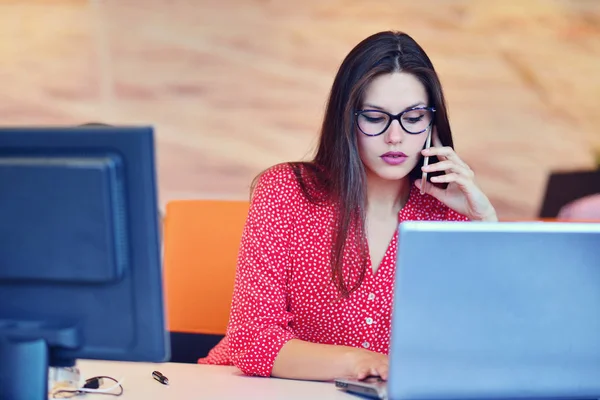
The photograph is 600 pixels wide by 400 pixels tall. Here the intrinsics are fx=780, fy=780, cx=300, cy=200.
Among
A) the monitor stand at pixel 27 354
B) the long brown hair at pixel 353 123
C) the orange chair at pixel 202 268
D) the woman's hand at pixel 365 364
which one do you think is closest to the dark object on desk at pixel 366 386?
the woman's hand at pixel 365 364

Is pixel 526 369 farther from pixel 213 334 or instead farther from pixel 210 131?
pixel 210 131

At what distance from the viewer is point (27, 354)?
3.70 feet

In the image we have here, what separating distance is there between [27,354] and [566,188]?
296cm

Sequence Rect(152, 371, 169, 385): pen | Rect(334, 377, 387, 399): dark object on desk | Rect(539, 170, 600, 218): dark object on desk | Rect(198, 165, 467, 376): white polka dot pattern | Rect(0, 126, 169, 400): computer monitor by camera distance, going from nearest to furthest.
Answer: Rect(0, 126, 169, 400): computer monitor, Rect(334, 377, 387, 399): dark object on desk, Rect(152, 371, 169, 385): pen, Rect(198, 165, 467, 376): white polka dot pattern, Rect(539, 170, 600, 218): dark object on desk

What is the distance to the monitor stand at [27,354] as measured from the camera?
1.11 meters

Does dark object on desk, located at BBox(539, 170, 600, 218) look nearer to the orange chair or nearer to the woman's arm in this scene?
the orange chair

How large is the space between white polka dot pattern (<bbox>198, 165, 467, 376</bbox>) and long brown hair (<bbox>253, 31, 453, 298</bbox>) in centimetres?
3

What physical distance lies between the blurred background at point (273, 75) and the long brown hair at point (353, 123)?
1.84 m

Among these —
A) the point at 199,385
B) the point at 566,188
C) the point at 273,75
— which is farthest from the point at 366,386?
the point at 273,75

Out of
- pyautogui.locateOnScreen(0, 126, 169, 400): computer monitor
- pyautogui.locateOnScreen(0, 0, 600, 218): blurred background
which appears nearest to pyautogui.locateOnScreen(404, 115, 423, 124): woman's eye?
pyautogui.locateOnScreen(0, 126, 169, 400): computer monitor

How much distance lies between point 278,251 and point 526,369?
0.76 meters

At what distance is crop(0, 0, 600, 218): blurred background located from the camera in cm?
373

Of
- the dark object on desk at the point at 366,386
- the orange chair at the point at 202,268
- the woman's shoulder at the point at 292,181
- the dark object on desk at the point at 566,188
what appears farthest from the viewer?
the dark object on desk at the point at 566,188

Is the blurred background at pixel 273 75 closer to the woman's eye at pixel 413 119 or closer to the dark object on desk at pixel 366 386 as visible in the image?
the woman's eye at pixel 413 119
